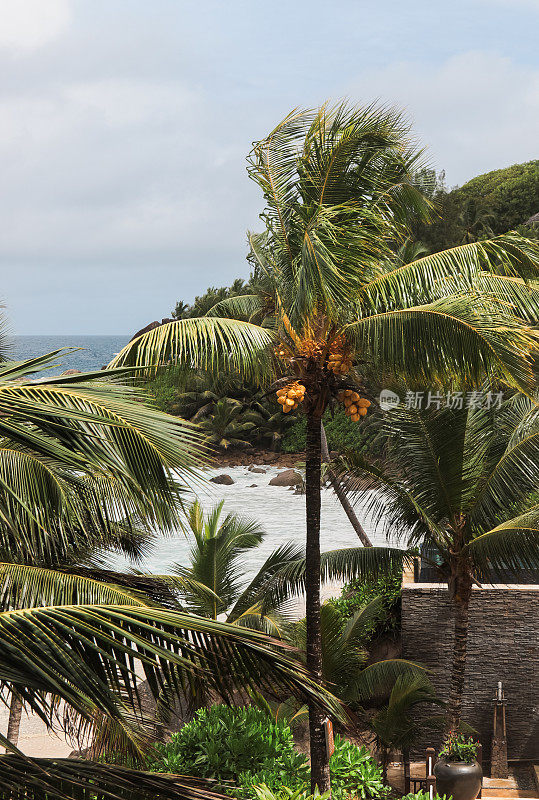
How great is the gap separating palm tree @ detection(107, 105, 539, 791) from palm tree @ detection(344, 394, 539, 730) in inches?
49.5

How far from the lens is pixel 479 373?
6.36 meters

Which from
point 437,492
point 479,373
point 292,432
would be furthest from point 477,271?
point 292,432

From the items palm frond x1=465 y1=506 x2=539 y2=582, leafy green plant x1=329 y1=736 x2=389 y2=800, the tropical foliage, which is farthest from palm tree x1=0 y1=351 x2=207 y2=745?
palm frond x1=465 y1=506 x2=539 y2=582

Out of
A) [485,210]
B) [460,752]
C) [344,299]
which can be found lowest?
[460,752]

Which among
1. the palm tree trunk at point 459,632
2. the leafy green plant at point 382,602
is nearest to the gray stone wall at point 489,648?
the palm tree trunk at point 459,632

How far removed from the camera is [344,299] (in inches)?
267

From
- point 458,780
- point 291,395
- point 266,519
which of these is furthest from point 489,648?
point 266,519

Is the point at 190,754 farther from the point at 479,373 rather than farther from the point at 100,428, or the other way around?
the point at 100,428

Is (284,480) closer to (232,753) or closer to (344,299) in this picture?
(232,753)

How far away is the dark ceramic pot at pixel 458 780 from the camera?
26.3 feet

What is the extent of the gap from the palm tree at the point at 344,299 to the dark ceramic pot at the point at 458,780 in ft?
5.36

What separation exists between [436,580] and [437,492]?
2.98m

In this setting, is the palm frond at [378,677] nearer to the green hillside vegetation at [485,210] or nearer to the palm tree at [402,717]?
the palm tree at [402,717]

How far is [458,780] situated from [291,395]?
4.43 meters
